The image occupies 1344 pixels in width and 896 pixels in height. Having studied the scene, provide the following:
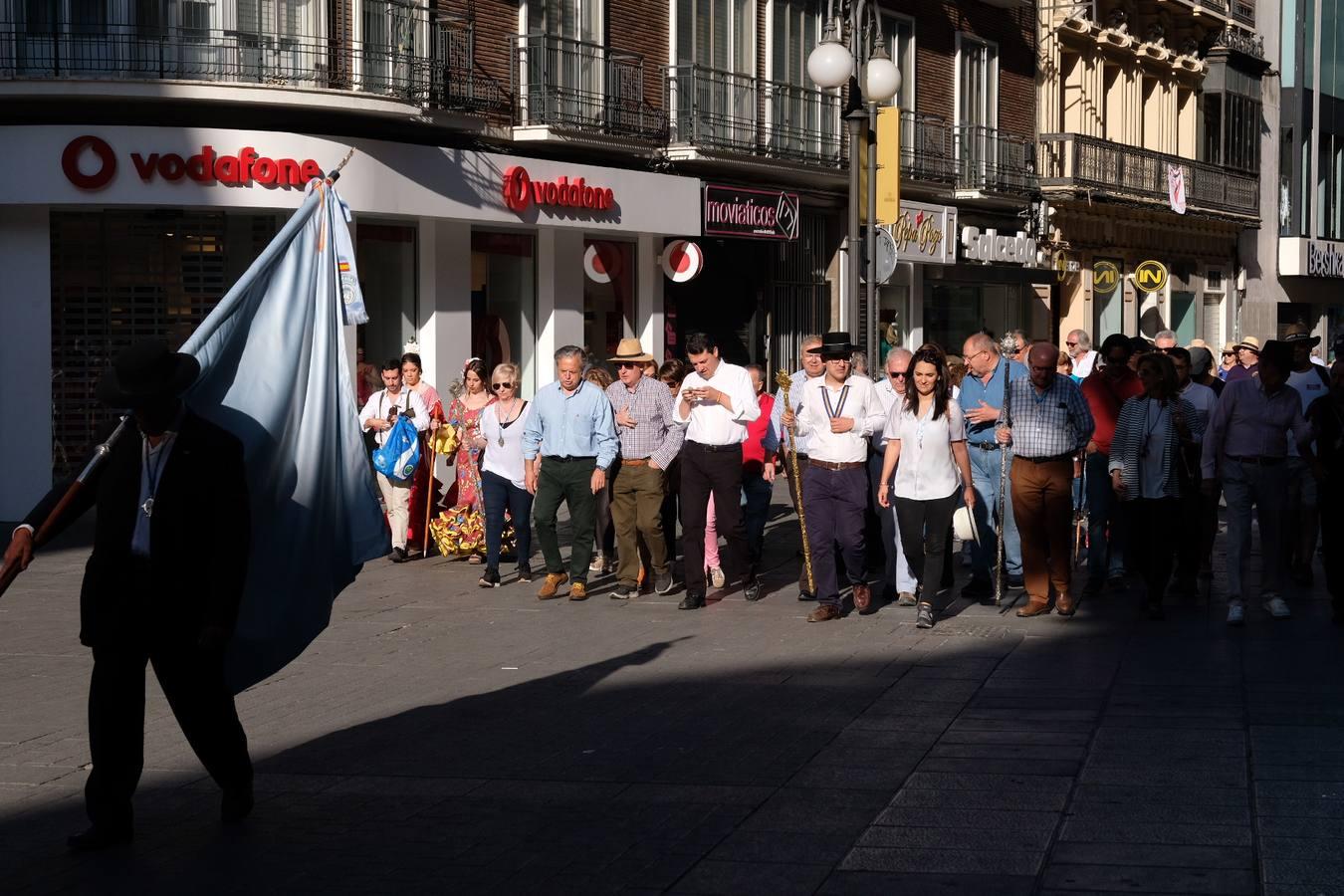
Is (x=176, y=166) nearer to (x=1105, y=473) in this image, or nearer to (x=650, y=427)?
(x=650, y=427)

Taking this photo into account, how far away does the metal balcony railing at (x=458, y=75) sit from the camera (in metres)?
20.9

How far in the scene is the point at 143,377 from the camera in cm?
650

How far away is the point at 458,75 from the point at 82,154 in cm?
456

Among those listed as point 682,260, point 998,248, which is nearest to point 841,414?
point 682,260

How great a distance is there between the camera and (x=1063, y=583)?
1252 centimetres

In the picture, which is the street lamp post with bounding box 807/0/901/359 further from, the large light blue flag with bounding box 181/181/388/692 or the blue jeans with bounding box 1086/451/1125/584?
the large light blue flag with bounding box 181/181/388/692

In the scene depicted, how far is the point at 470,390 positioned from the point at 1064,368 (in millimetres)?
5367

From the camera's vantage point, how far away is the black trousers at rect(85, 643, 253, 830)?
6.54 m

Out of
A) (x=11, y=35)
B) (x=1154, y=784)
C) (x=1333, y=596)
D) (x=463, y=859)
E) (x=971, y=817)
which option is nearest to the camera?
(x=463, y=859)

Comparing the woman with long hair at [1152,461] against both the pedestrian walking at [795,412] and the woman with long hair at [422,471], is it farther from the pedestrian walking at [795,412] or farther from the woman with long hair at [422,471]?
the woman with long hair at [422,471]

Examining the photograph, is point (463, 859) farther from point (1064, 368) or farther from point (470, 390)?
point (1064, 368)

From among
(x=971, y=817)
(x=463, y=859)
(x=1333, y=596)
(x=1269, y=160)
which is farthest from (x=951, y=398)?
(x=1269, y=160)

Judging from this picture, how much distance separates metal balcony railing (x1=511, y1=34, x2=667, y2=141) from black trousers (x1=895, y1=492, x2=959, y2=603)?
11.3 metres

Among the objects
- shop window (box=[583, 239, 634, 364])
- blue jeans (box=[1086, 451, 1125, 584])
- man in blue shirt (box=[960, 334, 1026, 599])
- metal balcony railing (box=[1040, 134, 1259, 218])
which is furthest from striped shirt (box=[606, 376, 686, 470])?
metal balcony railing (box=[1040, 134, 1259, 218])
